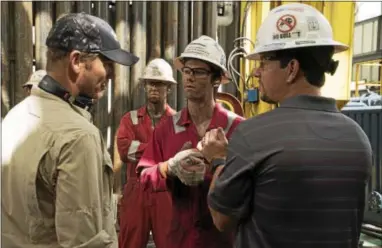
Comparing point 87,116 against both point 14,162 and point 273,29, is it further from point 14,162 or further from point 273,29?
point 273,29

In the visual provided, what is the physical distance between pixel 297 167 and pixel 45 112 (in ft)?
2.73

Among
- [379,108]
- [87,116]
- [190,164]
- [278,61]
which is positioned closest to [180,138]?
[190,164]

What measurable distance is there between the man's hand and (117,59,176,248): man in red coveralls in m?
1.19

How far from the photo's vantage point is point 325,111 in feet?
4.38

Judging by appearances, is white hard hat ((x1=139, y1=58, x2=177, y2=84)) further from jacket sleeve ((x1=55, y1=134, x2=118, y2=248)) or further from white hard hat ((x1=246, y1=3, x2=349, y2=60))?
jacket sleeve ((x1=55, y1=134, x2=118, y2=248))

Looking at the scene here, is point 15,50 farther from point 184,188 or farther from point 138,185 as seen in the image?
point 184,188

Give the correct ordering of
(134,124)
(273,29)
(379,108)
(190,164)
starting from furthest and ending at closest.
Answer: (379,108) → (134,124) → (190,164) → (273,29)

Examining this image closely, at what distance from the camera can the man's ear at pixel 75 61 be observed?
1405 mm

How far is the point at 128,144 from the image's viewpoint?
3.47 meters

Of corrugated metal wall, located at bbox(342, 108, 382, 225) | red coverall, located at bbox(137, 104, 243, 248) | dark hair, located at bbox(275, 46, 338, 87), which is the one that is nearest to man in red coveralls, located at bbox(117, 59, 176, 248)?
red coverall, located at bbox(137, 104, 243, 248)

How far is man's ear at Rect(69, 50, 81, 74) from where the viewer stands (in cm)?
141

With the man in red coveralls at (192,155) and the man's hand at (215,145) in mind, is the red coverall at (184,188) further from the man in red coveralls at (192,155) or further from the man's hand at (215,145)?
the man's hand at (215,145)

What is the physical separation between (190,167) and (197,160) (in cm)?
5

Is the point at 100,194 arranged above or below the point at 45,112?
below
